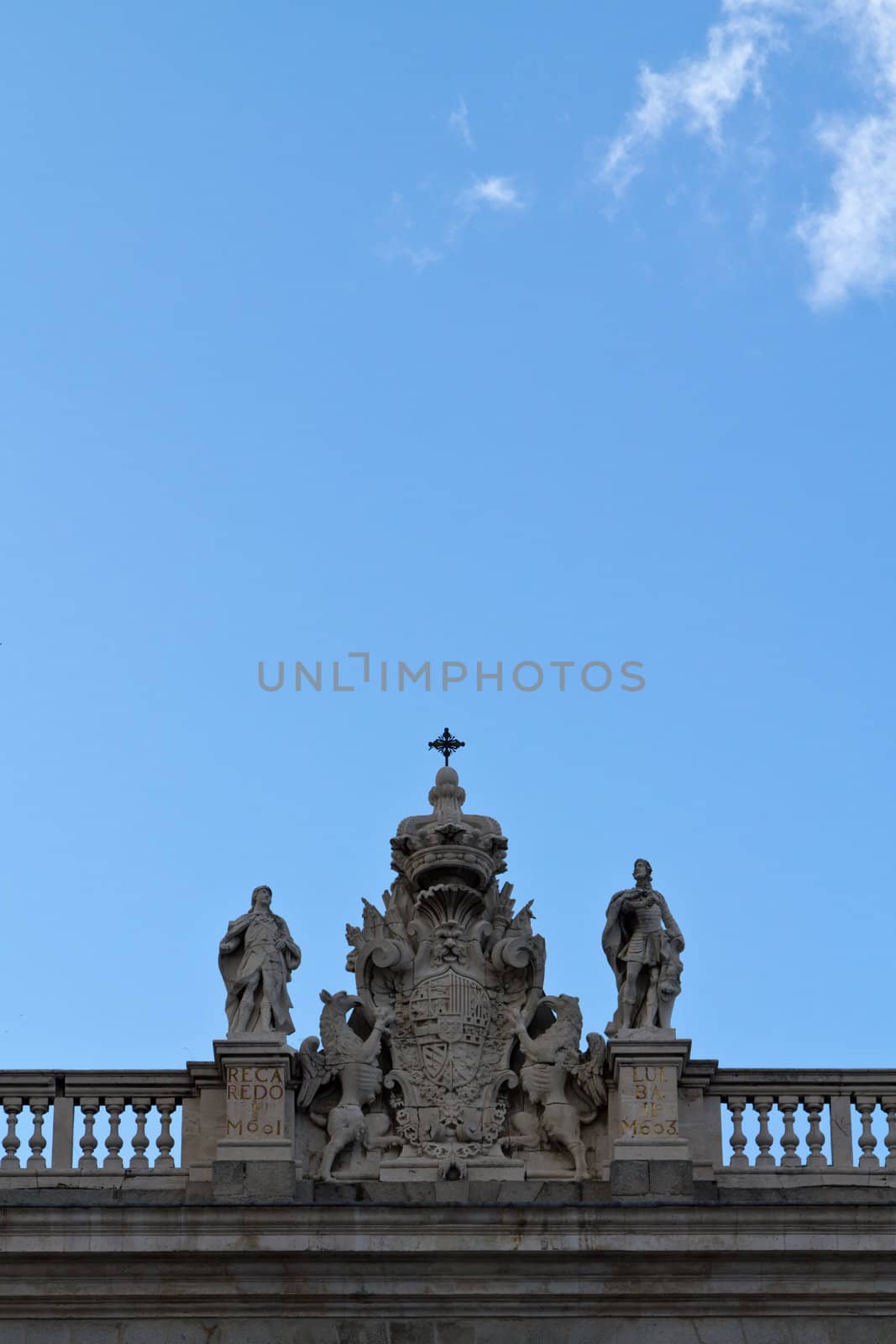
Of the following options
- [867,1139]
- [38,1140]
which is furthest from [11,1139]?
[867,1139]

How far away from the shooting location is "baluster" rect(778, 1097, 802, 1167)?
24281 mm

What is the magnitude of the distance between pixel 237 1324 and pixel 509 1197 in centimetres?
206

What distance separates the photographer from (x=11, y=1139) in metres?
24.3

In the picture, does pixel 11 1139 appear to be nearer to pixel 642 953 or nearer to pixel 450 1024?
pixel 450 1024

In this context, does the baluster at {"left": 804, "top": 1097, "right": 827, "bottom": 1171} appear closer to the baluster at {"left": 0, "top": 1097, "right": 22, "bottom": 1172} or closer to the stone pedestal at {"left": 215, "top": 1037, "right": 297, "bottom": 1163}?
the stone pedestal at {"left": 215, "top": 1037, "right": 297, "bottom": 1163}

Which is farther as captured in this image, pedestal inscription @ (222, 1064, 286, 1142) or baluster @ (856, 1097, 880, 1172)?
baluster @ (856, 1097, 880, 1172)

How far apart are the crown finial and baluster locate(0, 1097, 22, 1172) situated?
4156mm

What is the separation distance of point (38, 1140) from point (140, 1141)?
714 mm

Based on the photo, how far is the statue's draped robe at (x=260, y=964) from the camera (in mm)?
24609

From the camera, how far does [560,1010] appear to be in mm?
24922

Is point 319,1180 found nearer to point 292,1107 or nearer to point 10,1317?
point 292,1107

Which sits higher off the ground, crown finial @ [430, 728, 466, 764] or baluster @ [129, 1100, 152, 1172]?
crown finial @ [430, 728, 466, 764]

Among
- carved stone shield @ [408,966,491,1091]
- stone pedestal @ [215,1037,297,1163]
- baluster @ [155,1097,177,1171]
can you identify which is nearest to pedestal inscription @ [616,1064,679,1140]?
carved stone shield @ [408,966,491,1091]

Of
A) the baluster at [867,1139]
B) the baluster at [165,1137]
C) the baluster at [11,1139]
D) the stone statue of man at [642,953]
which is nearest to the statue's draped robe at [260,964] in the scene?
the baluster at [165,1137]
